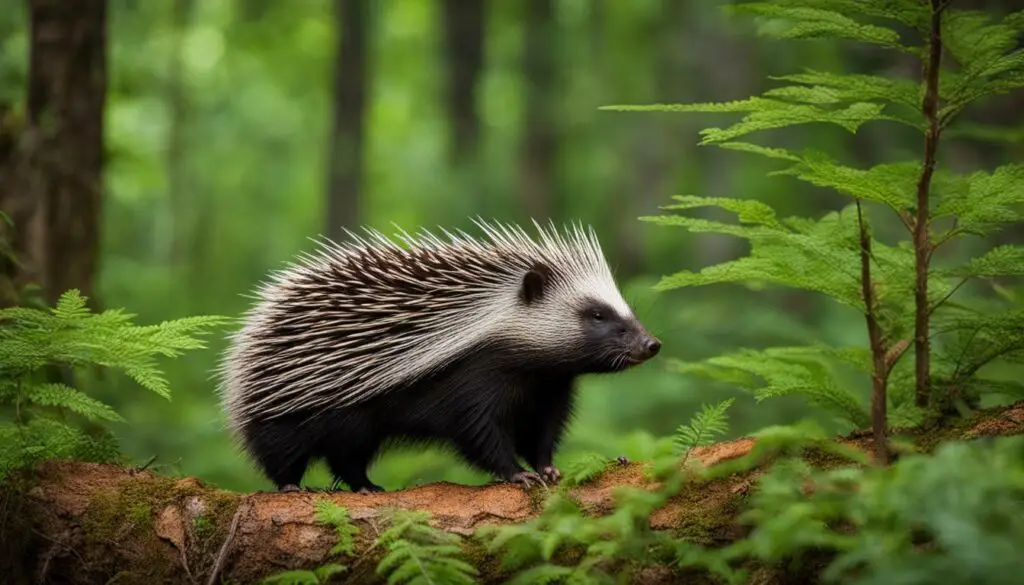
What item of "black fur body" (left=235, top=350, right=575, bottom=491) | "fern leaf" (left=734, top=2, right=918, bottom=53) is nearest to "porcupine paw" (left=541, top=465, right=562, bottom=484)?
"black fur body" (left=235, top=350, right=575, bottom=491)

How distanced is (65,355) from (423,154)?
114 feet

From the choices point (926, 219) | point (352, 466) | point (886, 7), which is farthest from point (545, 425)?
point (886, 7)

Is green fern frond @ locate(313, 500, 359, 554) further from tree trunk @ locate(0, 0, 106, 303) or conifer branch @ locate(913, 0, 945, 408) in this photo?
tree trunk @ locate(0, 0, 106, 303)

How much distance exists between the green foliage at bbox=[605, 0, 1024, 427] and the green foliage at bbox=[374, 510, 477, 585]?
2.18m

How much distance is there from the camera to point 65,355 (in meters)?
6.32

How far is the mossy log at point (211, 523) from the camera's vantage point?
230 inches

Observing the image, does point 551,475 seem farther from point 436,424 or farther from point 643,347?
point 643,347

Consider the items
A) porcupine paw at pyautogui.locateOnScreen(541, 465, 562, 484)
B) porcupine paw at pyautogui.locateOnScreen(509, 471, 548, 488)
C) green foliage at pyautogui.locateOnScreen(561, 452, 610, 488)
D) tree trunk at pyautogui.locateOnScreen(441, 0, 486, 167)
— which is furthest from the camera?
tree trunk at pyautogui.locateOnScreen(441, 0, 486, 167)

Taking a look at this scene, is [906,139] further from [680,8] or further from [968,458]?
[968,458]

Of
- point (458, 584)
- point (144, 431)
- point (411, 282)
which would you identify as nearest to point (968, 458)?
point (458, 584)

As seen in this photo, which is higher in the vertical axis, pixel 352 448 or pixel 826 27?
pixel 826 27

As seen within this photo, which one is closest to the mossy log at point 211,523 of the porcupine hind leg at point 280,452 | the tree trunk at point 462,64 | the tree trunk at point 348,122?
the porcupine hind leg at point 280,452

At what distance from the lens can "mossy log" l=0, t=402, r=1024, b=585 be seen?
5.84 m

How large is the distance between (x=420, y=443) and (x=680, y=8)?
70.2 feet
